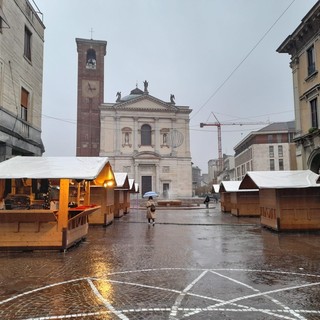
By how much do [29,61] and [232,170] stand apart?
3774 inches

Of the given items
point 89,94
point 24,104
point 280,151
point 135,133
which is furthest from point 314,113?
point 280,151

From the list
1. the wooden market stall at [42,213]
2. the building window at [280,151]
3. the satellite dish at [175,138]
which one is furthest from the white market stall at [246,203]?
the building window at [280,151]

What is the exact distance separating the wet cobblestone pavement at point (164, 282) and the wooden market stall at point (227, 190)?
46.0ft

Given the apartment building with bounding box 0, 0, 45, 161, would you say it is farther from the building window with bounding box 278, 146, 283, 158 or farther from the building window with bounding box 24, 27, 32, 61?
the building window with bounding box 278, 146, 283, 158

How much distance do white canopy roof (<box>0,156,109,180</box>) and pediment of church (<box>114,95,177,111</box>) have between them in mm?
51249

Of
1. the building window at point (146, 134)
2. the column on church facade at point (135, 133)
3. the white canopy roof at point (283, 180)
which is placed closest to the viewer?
the white canopy roof at point (283, 180)

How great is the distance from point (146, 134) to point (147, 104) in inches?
228

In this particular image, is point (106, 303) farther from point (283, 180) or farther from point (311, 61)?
point (311, 61)

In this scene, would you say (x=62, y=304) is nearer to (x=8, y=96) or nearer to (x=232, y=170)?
(x=8, y=96)

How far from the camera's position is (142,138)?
6450 centimetres

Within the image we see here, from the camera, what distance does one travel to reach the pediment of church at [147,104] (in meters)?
63.2

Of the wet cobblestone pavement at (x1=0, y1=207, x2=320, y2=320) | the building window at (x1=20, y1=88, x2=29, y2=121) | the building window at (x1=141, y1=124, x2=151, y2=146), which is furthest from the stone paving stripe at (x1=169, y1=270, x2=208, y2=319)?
the building window at (x1=141, y1=124, x2=151, y2=146)

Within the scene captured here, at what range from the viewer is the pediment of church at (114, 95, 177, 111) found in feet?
207

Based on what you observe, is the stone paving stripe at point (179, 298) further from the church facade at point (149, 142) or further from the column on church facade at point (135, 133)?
the column on church facade at point (135, 133)
